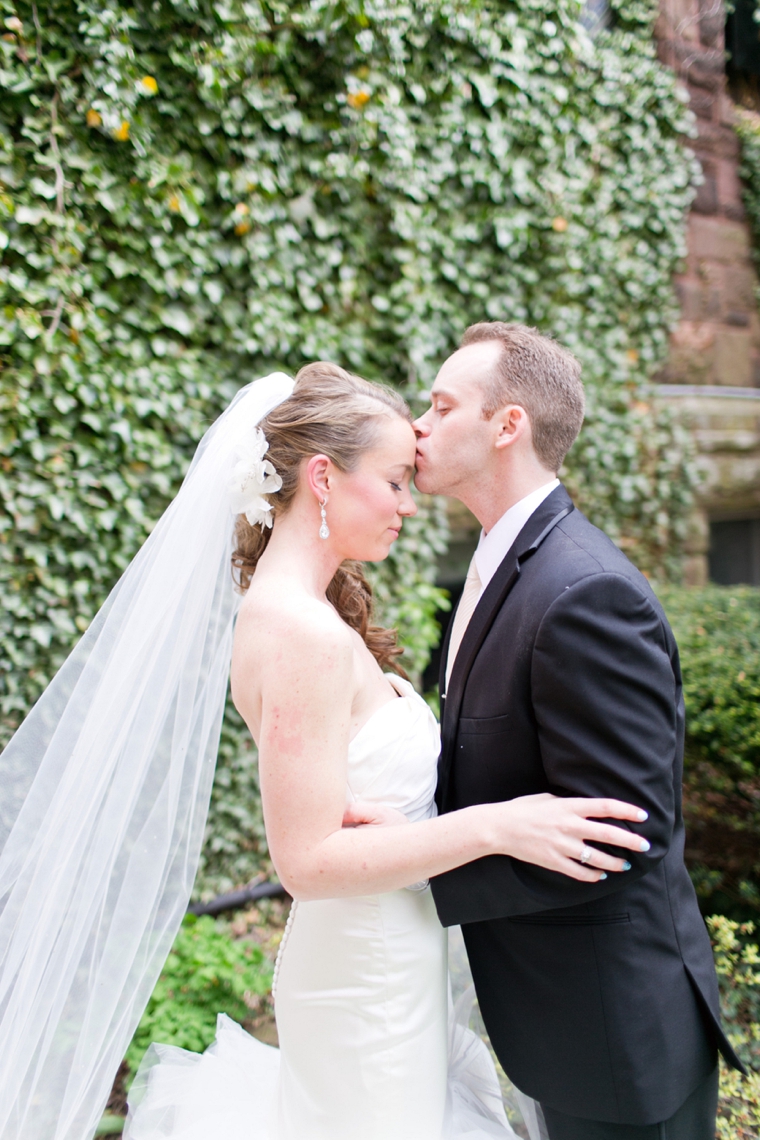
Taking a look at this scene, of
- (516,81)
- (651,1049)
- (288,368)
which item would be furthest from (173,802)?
(516,81)

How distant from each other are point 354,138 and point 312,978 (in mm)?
3752

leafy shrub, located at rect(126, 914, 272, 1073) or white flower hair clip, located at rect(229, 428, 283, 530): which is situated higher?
white flower hair clip, located at rect(229, 428, 283, 530)

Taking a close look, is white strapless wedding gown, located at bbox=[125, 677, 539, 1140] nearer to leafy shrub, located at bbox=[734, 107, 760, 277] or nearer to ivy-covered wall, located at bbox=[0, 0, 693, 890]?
ivy-covered wall, located at bbox=[0, 0, 693, 890]

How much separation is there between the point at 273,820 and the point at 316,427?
840mm

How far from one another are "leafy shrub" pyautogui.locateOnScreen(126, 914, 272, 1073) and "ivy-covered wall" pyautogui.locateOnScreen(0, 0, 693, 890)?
738 mm

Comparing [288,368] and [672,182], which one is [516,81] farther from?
[288,368]

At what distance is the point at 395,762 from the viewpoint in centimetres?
170

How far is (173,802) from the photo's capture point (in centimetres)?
188

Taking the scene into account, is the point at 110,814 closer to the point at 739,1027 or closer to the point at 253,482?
the point at 253,482

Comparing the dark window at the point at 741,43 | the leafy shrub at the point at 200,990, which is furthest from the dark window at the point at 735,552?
the leafy shrub at the point at 200,990

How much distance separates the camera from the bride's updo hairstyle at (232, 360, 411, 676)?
1.73 metres

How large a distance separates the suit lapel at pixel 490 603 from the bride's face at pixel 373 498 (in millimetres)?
254

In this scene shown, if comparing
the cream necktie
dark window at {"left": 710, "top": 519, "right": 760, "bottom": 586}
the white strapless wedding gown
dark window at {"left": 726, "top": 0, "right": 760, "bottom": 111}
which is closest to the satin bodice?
the white strapless wedding gown

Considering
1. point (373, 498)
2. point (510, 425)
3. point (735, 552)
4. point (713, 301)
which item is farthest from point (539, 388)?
point (735, 552)
